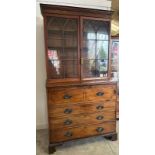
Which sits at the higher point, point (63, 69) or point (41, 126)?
point (63, 69)

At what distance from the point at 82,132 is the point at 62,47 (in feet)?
4.07

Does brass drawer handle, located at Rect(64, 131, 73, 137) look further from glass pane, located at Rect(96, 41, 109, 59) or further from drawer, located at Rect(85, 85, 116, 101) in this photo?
glass pane, located at Rect(96, 41, 109, 59)

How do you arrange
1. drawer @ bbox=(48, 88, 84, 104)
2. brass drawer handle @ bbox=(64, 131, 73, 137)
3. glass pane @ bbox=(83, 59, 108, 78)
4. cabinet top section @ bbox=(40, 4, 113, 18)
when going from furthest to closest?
glass pane @ bbox=(83, 59, 108, 78)
brass drawer handle @ bbox=(64, 131, 73, 137)
drawer @ bbox=(48, 88, 84, 104)
cabinet top section @ bbox=(40, 4, 113, 18)

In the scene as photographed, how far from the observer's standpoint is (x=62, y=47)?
6.93 ft

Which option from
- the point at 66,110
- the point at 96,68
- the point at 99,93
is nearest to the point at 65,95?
the point at 66,110

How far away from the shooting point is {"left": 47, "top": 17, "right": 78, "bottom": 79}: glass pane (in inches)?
79.6

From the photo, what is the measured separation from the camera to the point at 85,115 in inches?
84.5

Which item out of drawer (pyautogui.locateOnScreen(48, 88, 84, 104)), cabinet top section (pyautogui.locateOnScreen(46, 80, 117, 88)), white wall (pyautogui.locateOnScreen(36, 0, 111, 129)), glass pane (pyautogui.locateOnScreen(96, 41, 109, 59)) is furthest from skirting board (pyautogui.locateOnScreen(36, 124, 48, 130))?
glass pane (pyautogui.locateOnScreen(96, 41, 109, 59))

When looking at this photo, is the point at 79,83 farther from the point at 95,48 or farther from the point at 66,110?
the point at 95,48

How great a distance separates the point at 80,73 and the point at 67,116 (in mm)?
620

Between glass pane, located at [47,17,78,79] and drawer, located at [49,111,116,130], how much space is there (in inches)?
23.1
